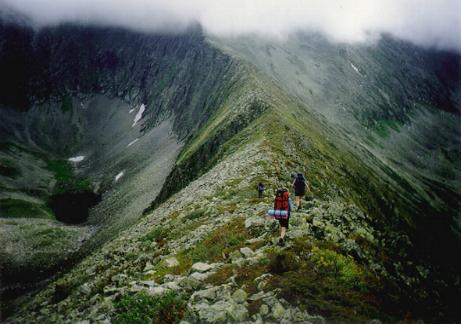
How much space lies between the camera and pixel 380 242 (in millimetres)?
20484

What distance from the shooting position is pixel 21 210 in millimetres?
135250

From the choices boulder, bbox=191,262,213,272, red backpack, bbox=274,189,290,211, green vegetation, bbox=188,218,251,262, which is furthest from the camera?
green vegetation, bbox=188,218,251,262

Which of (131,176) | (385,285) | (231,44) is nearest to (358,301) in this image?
(385,285)

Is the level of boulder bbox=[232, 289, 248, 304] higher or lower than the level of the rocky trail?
lower

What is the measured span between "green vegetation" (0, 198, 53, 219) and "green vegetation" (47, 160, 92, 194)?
45.2 ft

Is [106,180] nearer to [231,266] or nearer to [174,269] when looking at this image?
[174,269]

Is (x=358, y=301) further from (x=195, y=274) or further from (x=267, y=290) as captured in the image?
(x=195, y=274)

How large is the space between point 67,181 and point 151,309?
544 ft

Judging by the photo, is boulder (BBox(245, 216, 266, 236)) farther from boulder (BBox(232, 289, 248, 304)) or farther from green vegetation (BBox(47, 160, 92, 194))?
green vegetation (BBox(47, 160, 92, 194))

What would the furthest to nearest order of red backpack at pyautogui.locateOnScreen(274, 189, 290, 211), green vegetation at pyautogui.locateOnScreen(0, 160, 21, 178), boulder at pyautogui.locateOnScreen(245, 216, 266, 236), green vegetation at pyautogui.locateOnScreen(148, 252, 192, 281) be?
1. green vegetation at pyautogui.locateOnScreen(0, 160, 21, 178)
2. boulder at pyautogui.locateOnScreen(245, 216, 266, 236)
3. green vegetation at pyautogui.locateOnScreen(148, 252, 192, 281)
4. red backpack at pyautogui.locateOnScreen(274, 189, 290, 211)

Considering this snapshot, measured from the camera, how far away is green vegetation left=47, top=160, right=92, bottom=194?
15182 cm

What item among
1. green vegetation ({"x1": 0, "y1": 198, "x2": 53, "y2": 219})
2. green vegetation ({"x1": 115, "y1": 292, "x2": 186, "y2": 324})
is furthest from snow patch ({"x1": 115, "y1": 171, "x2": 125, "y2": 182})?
green vegetation ({"x1": 115, "y1": 292, "x2": 186, "y2": 324})

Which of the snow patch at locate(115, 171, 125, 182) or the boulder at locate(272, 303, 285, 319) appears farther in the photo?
the snow patch at locate(115, 171, 125, 182)

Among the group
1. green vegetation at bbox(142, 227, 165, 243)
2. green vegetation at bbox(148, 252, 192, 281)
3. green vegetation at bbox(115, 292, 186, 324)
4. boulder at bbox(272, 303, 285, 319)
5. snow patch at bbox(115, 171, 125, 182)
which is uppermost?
snow patch at bbox(115, 171, 125, 182)
